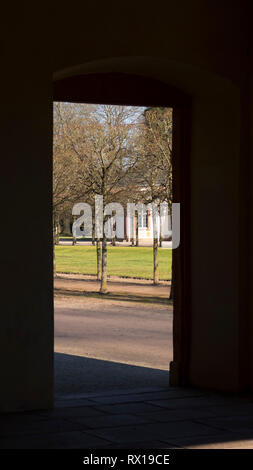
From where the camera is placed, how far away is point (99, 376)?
36.6ft

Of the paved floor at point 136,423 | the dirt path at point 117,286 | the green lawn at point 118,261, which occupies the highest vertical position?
the paved floor at point 136,423

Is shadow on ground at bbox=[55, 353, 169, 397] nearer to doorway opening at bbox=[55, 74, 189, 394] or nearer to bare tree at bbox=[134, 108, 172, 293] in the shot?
doorway opening at bbox=[55, 74, 189, 394]

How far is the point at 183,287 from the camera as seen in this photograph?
352 inches

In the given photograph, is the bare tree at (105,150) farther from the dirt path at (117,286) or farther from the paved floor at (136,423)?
the paved floor at (136,423)

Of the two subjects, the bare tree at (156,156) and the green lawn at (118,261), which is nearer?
the bare tree at (156,156)

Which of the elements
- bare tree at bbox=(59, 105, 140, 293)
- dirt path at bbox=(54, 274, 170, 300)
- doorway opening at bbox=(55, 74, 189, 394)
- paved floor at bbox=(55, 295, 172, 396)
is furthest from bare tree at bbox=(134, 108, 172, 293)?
paved floor at bbox=(55, 295, 172, 396)

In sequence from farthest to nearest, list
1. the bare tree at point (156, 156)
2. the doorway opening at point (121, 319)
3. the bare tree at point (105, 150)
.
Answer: the bare tree at point (105, 150)
the bare tree at point (156, 156)
the doorway opening at point (121, 319)

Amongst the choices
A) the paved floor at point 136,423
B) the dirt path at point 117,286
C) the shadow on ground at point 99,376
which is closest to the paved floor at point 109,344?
the shadow on ground at point 99,376

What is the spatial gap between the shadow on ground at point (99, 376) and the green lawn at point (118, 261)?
2172 cm

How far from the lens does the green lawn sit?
3863 centimetres

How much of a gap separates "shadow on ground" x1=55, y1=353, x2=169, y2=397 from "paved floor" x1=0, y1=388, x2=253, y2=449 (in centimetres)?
131

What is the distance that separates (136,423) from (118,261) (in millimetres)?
39516

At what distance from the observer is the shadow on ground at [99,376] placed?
32.8 ft
